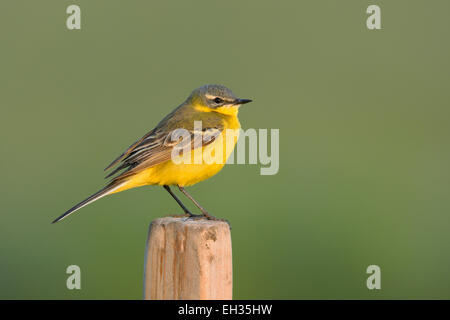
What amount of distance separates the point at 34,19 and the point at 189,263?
10616mm

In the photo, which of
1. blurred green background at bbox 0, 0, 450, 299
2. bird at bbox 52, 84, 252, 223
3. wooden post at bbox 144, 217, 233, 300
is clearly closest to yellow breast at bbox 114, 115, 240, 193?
bird at bbox 52, 84, 252, 223

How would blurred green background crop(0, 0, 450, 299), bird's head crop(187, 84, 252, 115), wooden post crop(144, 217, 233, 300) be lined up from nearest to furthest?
wooden post crop(144, 217, 233, 300), bird's head crop(187, 84, 252, 115), blurred green background crop(0, 0, 450, 299)

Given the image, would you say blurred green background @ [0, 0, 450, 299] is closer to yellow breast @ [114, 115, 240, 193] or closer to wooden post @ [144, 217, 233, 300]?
yellow breast @ [114, 115, 240, 193]

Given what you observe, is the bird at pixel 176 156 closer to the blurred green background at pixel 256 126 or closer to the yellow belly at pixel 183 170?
the yellow belly at pixel 183 170

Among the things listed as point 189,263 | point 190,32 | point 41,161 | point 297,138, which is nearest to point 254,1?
point 190,32

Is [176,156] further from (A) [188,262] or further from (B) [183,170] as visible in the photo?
(A) [188,262]

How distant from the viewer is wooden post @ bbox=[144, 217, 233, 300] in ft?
12.3

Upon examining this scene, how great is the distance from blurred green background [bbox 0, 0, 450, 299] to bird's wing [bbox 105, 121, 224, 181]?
2.26 m

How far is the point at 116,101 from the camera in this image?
11070 mm

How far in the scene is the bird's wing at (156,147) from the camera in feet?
16.8

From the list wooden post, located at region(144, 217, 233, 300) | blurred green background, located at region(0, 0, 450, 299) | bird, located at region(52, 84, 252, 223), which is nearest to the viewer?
wooden post, located at region(144, 217, 233, 300)

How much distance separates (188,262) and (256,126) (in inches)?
252

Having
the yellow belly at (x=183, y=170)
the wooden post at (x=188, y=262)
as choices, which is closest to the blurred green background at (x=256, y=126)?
the yellow belly at (x=183, y=170)

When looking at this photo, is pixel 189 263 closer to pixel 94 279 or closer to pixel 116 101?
pixel 94 279
